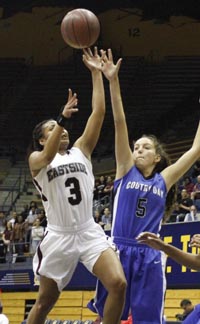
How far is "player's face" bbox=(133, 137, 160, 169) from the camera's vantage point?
6324 millimetres

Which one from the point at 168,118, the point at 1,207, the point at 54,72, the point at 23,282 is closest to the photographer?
the point at 23,282

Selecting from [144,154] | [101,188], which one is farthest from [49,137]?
[101,188]

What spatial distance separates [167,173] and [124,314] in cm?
115

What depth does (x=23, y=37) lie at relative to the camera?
30.2 m

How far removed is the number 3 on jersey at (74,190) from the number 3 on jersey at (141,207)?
51 centimetres

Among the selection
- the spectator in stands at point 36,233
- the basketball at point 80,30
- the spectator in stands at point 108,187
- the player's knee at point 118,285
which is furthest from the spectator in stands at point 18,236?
the player's knee at point 118,285

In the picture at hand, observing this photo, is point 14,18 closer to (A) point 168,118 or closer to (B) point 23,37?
(B) point 23,37

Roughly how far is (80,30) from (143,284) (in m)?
2.36

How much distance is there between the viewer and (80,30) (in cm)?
692

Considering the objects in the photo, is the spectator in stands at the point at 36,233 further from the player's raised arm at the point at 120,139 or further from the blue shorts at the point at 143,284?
the blue shorts at the point at 143,284

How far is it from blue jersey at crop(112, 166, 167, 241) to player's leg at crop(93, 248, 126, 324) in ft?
0.89

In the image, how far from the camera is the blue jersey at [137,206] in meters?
6.04

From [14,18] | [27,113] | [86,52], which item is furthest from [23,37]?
[86,52]

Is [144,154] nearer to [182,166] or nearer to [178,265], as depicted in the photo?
[182,166]
